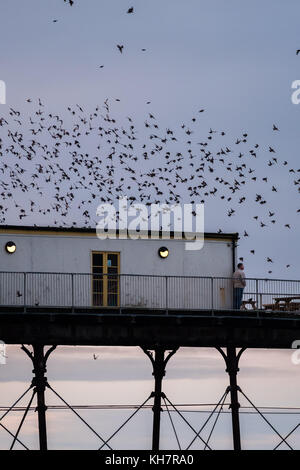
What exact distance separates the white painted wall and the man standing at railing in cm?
49

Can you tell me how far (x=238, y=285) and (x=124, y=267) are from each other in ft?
16.0

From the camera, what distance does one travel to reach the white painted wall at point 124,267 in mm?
75875

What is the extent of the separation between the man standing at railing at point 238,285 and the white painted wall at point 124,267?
487mm

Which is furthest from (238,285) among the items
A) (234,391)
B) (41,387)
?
(41,387)

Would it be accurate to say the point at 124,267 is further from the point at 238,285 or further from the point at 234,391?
the point at 234,391

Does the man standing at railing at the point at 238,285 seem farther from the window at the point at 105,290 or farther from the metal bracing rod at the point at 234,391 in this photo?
the window at the point at 105,290

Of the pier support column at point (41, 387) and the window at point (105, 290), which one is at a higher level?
the window at point (105, 290)

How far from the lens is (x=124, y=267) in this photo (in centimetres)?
7875

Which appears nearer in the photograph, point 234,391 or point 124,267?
point 234,391

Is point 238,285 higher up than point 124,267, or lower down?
lower down

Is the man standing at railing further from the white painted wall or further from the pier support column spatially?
the pier support column

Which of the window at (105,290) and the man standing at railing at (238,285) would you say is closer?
the window at (105,290)

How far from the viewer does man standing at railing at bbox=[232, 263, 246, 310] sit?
7712cm
